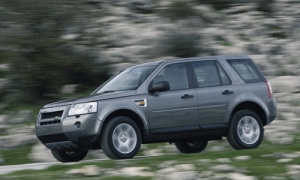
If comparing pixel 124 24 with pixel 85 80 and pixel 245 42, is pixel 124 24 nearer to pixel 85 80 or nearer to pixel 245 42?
pixel 245 42

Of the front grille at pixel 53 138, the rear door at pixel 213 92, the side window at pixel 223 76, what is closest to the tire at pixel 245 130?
the rear door at pixel 213 92

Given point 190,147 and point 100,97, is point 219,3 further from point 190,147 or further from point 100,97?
point 100,97

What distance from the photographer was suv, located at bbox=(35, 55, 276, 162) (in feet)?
35.9

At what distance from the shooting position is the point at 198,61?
1227cm

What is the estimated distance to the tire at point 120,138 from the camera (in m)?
10.9

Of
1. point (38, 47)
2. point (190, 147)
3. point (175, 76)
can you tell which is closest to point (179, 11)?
point (38, 47)

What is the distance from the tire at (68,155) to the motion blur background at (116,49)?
2307 millimetres

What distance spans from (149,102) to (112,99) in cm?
68

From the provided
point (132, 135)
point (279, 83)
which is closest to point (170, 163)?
point (132, 135)

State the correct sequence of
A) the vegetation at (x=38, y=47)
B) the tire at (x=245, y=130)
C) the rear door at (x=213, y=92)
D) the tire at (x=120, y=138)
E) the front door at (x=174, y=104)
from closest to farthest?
the tire at (x=120, y=138)
the front door at (x=174, y=104)
the rear door at (x=213, y=92)
the tire at (x=245, y=130)
the vegetation at (x=38, y=47)

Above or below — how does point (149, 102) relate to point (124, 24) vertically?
below

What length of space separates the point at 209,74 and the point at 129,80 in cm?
152

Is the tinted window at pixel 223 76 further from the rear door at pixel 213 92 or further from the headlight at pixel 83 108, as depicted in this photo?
the headlight at pixel 83 108

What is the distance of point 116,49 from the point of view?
2547cm
